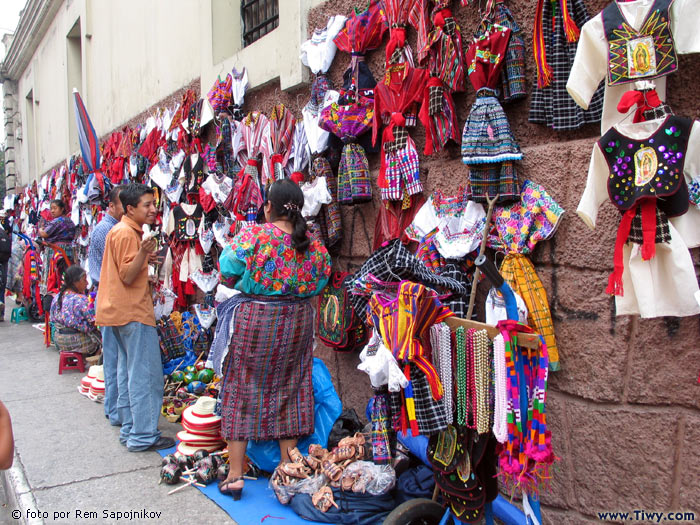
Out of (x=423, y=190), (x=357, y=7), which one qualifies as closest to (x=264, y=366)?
(x=423, y=190)

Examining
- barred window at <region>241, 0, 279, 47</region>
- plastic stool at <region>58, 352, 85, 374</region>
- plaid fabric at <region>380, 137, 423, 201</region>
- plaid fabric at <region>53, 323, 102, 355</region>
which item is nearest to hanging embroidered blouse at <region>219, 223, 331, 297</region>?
plaid fabric at <region>380, 137, 423, 201</region>

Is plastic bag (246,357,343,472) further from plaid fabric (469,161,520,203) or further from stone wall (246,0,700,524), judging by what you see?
plaid fabric (469,161,520,203)

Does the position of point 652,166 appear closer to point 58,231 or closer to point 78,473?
point 78,473

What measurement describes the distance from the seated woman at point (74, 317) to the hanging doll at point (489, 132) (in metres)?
4.62

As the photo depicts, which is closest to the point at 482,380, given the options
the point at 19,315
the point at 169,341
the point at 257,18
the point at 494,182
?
the point at 494,182

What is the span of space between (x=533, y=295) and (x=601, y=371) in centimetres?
45

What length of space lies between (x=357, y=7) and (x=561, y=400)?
9.62 ft

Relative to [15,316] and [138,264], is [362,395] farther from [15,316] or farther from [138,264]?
[15,316]

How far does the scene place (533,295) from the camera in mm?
2748

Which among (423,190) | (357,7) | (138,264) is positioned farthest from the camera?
(357,7)

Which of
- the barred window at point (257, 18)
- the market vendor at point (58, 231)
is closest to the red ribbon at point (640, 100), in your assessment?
the barred window at point (257, 18)

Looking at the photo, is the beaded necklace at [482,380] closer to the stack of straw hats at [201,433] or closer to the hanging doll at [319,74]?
the stack of straw hats at [201,433]

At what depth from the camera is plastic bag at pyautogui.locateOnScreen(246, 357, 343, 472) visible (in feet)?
11.5

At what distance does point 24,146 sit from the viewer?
17734 mm
